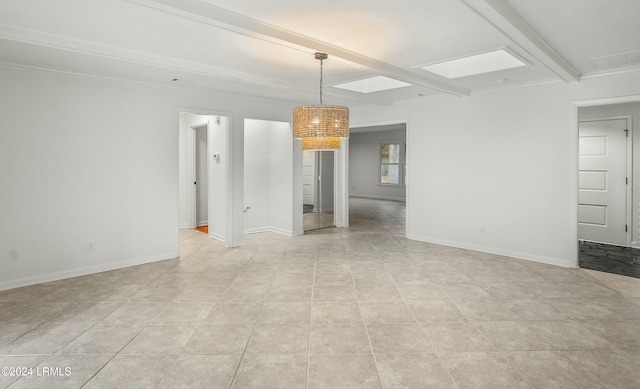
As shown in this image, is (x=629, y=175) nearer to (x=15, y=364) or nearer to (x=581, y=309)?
(x=581, y=309)

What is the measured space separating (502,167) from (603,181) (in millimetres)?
2160

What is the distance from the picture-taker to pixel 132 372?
233cm

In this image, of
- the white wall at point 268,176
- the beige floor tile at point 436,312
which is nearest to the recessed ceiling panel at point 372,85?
the white wall at point 268,176

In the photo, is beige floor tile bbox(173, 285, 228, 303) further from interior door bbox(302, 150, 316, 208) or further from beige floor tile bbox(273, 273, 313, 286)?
interior door bbox(302, 150, 316, 208)

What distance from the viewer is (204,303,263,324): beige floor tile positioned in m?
3.09

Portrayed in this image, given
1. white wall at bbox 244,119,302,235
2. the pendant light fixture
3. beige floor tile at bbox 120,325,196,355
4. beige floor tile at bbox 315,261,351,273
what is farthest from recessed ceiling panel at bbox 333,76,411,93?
beige floor tile at bbox 120,325,196,355

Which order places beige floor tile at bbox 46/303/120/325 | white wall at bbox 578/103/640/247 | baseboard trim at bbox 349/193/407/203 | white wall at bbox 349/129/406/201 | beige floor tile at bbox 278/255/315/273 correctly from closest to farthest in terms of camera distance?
beige floor tile at bbox 46/303/120/325 < beige floor tile at bbox 278/255/315/273 < white wall at bbox 578/103/640/247 < baseboard trim at bbox 349/193/407/203 < white wall at bbox 349/129/406/201

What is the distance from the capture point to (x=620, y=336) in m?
2.82

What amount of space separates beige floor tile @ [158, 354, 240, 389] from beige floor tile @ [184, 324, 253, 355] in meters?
0.08

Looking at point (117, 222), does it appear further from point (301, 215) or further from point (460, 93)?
point (460, 93)

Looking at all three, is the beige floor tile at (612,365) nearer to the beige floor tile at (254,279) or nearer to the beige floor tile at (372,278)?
the beige floor tile at (372,278)

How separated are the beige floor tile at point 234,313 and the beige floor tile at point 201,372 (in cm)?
56

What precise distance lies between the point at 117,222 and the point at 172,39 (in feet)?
8.22

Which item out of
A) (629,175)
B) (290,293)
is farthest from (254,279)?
(629,175)
